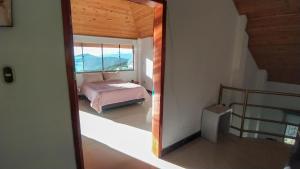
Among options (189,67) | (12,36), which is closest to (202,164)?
(189,67)

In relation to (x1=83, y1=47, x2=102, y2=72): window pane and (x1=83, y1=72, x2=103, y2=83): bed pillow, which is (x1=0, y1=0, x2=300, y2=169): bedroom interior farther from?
(x1=83, y1=47, x2=102, y2=72): window pane

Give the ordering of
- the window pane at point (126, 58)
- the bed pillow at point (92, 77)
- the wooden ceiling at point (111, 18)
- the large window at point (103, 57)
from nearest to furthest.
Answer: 1. the wooden ceiling at point (111, 18)
2. the bed pillow at point (92, 77)
3. the large window at point (103, 57)
4. the window pane at point (126, 58)

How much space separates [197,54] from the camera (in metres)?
2.50

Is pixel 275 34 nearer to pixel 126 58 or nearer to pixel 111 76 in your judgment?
pixel 111 76

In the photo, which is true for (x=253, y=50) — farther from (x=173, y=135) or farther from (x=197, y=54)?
(x=173, y=135)

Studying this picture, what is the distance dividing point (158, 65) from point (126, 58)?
4.86 metres

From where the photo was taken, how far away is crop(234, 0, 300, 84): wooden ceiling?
8.60ft

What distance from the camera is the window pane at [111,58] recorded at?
20.5 feet

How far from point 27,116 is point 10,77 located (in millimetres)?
315

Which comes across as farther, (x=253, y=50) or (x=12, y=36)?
(x=253, y=50)

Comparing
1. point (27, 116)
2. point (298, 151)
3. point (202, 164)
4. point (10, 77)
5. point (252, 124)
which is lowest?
point (252, 124)

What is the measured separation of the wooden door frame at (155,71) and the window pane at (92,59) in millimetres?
4328

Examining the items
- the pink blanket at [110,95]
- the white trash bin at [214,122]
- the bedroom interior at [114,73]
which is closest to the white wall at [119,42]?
the bedroom interior at [114,73]

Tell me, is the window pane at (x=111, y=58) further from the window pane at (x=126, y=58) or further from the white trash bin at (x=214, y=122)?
the white trash bin at (x=214, y=122)
